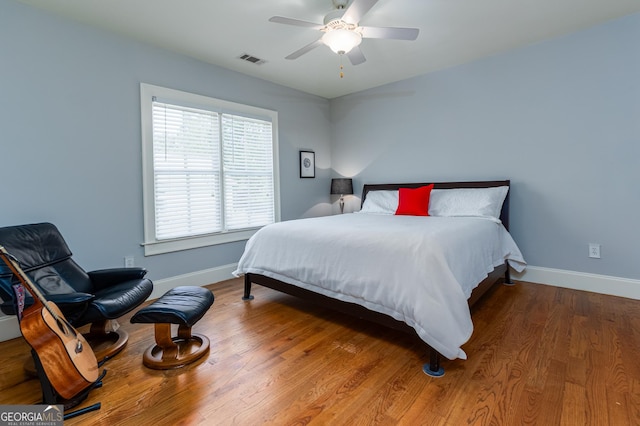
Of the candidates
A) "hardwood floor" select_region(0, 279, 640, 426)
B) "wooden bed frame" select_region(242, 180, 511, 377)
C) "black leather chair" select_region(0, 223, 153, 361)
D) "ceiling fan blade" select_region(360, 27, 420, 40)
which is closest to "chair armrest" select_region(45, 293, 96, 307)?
"black leather chair" select_region(0, 223, 153, 361)

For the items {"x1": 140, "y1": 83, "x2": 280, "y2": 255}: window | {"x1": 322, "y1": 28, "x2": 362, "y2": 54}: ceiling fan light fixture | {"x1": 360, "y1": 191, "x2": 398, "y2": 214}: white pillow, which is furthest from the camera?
{"x1": 360, "y1": 191, "x2": 398, "y2": 214}: white pillow

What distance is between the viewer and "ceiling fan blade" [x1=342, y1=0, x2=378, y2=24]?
6.40 feet

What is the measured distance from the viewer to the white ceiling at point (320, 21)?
8.07 ft

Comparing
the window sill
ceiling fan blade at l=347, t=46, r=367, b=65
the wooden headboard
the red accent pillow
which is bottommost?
the window sill

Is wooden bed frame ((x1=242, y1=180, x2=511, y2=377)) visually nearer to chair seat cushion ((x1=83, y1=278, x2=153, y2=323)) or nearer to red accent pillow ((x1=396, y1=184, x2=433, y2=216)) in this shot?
red accent pillow ((x1=396, y1=184, x2=433, y2=216))

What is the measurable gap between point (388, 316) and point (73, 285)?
232 centimetres

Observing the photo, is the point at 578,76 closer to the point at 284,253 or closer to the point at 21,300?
the point at 284,253

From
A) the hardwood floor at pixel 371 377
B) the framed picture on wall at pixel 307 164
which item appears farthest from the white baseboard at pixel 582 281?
the framed picture on wall at pixel 307 164

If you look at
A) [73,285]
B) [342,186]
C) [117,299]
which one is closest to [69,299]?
[117,299]

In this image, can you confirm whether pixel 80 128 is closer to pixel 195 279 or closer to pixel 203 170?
pixel 203 170

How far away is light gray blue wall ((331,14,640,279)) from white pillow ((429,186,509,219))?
1.12 ft

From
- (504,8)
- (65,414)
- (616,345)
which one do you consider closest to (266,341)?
(65,414)

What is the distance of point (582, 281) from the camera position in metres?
3.09

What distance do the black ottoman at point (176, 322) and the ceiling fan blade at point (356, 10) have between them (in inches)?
87.8
